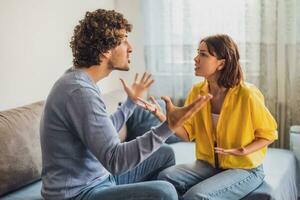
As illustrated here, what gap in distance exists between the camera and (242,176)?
1.90m

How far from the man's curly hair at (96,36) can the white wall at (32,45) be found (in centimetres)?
71

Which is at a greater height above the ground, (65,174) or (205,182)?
(65,174)

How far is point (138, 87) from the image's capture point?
6.25ft

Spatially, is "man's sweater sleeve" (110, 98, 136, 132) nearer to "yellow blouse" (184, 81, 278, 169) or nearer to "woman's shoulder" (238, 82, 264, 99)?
"yellow blouse" (184, 81, 278, 169)

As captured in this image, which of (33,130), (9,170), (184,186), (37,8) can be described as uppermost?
(37,8)

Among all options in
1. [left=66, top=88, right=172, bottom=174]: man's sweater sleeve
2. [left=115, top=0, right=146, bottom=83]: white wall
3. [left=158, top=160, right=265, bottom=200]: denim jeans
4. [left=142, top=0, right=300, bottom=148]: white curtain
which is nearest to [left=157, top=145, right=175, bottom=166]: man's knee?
[left=158, top=160, right=265, bottom=200]: denim jeans

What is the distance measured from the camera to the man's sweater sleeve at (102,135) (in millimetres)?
1478

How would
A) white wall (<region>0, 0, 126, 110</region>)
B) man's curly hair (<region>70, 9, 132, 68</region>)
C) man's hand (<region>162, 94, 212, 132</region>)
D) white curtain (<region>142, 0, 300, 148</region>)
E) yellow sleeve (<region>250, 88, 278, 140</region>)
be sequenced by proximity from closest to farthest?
man's hand (<region>162, 94, 212, 132</region>)
man's curly hair (<region>70, 9, 132, 68</region>)
yellow sleeve (<region>250, 88, 278, 140</region>)
white wall (<region>0, 0, 126, 110</region>)
white curtain (<region>142, 0, 300, 148</region>)

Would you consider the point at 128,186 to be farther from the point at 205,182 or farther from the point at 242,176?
the point at 242,176

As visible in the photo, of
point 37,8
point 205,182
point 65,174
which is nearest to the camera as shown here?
point 65,174

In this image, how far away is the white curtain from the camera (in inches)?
107

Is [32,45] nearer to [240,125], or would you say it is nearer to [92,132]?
[92,132]

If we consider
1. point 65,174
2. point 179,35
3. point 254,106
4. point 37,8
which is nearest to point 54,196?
point 65,174

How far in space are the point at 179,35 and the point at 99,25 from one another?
4.84 feet
